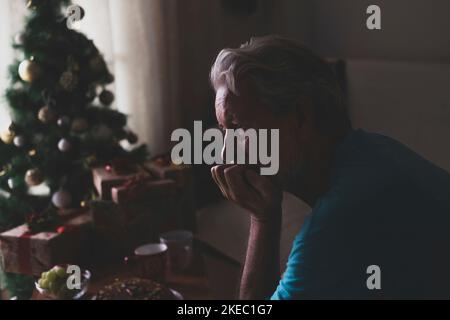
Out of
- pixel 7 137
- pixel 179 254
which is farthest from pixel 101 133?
pixel 179 254

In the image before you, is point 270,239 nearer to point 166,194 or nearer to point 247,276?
point 247,276

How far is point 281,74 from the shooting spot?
0.84 metres

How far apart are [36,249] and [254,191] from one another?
3.07ft

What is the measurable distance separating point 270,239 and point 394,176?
365 millimetres

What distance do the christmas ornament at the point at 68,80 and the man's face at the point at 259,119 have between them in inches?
49.6

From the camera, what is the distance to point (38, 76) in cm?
198

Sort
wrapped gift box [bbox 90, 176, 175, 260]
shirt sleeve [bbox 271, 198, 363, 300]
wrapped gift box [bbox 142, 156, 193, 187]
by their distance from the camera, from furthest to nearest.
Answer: wrapped gift box [bbox 142, 156, 193, 187] < wrapped gift box [bbox 90, 176, 175, 260] < shirt sleeve [bbox 271, 198, 363, 300]

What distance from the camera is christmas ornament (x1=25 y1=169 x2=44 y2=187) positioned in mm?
2039

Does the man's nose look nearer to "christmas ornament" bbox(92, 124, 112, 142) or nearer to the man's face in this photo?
the man's face

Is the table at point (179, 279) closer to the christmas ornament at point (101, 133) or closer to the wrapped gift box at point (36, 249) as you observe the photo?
the wrapped gift box at point (36, 249)

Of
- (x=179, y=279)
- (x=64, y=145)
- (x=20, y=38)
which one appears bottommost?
(x=179, y=279)

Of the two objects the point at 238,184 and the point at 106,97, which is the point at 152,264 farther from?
the point at 106,97

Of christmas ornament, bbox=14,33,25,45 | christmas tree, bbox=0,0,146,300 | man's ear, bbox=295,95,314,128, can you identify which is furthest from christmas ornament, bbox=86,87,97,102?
man's ear, bbox=295,95,314,128
